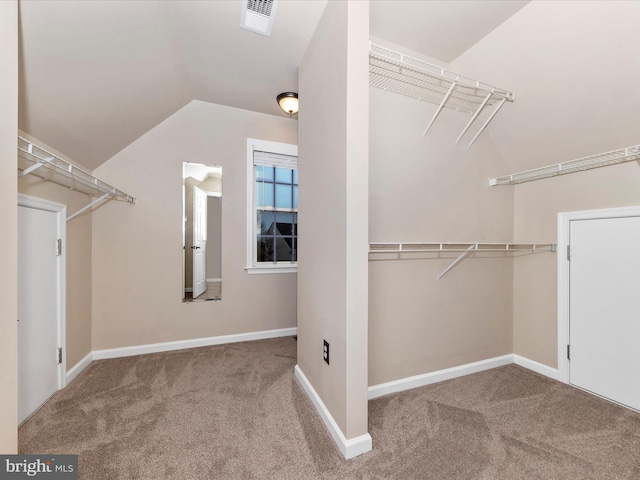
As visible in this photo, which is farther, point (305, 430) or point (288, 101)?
point (288, 101)

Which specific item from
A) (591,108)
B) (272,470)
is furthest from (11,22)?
(591,108)

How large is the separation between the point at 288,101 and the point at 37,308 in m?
2.68

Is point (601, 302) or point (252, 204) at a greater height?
point (252, 204)

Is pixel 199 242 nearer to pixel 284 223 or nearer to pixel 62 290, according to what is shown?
pixel 284 223

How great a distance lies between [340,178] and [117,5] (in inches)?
62.2

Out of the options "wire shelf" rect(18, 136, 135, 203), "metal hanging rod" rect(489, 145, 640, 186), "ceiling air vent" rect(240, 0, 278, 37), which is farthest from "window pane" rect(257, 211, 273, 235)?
"metal hanging rod" rect(489, 145, 640, 186)

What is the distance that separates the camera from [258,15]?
1793 millimetres

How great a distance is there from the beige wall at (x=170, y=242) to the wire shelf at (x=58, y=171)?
0.28 m

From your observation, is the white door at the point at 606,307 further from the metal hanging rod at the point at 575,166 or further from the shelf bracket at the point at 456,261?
the shelf bracket at the point at 456,261

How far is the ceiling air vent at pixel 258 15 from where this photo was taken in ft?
5.62

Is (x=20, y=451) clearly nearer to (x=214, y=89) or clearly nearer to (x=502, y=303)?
(x=214, y=89)

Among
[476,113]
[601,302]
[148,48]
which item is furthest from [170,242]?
[601,302]

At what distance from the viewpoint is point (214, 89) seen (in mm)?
2695

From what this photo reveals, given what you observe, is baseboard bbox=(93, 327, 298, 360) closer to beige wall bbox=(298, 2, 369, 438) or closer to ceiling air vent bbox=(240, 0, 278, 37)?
beige wall bbox=(298, 2, 369, 438)
